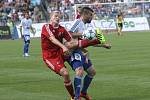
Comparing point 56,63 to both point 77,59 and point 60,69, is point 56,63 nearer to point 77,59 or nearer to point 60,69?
point 60,69

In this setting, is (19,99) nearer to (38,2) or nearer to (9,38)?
(9,38)

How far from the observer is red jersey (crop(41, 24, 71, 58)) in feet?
39.9

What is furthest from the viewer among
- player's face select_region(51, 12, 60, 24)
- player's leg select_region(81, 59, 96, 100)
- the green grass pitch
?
the green grass pitch

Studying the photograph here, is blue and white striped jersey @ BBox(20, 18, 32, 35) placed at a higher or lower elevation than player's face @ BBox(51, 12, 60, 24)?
lower

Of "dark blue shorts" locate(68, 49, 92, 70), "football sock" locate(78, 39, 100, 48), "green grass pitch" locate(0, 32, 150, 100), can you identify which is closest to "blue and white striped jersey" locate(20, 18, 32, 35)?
"green grass pitch" locate(0, 32, 150, 100)

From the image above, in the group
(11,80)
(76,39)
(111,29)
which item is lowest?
(111,29)

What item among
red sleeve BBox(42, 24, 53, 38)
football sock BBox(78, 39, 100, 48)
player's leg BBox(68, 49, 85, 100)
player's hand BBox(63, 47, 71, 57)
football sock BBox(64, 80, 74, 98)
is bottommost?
football sock BBox(64, 80, 74, 98)

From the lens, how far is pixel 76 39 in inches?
491

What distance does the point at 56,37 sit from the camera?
479 inches

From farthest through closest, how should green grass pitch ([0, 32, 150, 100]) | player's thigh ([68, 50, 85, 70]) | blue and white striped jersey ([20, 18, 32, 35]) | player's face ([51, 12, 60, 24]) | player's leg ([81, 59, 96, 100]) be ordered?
blue and white striped jersey ([20, 18, 32, 35]) < green grass pitch ([0, 32, 150, 100]) < player's leg ([81, 59, 96, 100]) < player's thigh ([68, 50, 85, 70]) < player's face ([51, 12, 60, 24])

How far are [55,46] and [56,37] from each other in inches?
8.5

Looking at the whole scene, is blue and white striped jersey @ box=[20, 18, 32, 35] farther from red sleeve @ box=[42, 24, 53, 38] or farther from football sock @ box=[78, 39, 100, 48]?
football sock @ box=[78, 39, 100, 48]

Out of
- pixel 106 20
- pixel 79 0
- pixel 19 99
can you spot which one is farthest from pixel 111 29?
pixel 19 99

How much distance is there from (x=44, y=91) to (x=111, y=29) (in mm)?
39010
